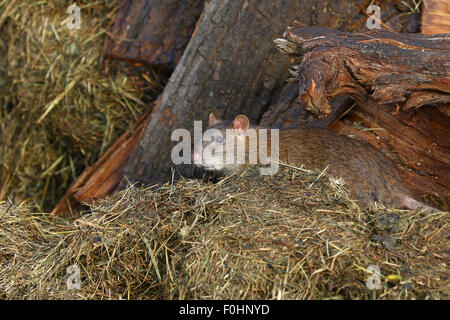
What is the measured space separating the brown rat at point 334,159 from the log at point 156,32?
1.51 metres

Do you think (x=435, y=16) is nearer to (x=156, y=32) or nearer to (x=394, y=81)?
(x=394, y=81)

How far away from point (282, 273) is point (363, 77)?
5.90 feet

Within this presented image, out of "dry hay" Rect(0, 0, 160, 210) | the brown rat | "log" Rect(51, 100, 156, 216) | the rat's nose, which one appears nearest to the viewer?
the brown rat

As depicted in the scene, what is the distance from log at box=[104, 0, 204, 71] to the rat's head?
4.91 ft

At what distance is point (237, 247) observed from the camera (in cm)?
346

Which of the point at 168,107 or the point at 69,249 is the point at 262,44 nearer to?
the point at 168,107

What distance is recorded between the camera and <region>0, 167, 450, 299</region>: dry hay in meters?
3.27

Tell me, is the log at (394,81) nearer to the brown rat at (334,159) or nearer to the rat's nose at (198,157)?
the brown rat at (334,159)

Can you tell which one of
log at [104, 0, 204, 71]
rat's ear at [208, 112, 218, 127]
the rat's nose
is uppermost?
log at [104, 0, 204, 71]

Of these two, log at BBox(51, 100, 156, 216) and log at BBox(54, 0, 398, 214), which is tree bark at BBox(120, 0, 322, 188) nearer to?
log at BBox(54, 0, 398, 214)

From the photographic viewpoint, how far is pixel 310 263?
3334 millimetres

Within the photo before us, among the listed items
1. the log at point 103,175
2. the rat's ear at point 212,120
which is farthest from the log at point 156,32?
the rat's ear at point 212,120

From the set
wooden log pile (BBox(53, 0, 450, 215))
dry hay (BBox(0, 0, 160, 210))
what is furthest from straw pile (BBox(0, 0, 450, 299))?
dry hay (BBox(0, 0, 160, 210))

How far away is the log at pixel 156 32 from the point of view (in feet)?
20.9
